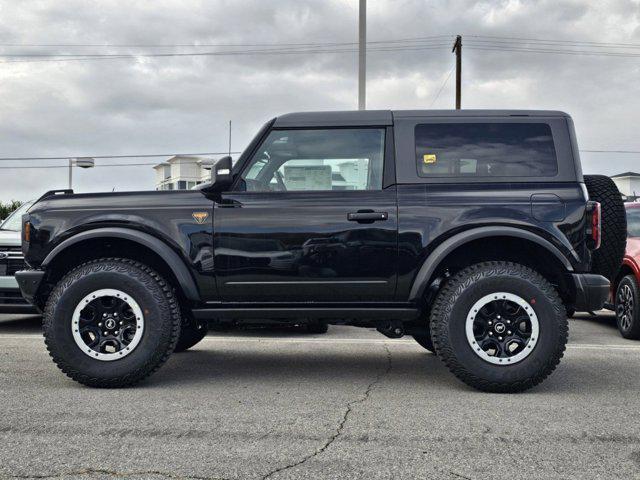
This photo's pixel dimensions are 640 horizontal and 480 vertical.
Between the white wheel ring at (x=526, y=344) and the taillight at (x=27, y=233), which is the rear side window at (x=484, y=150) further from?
the taillight at (x=27, y=233)

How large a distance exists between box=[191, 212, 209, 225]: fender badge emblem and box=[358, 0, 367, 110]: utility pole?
11.8m

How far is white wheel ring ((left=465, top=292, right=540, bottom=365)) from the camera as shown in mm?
4684

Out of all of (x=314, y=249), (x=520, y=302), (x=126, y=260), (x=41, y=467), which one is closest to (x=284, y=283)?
(x=314, y=249)

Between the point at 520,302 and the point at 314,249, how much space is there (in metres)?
1.46

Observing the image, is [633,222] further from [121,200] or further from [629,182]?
[629,182]

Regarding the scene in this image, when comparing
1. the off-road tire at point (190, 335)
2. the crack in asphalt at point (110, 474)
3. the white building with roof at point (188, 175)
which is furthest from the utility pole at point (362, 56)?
the crack in asphalt at point (110, 474)

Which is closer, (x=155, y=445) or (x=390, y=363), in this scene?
(x=155, y=445)

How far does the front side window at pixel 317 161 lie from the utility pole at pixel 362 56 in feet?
37.3

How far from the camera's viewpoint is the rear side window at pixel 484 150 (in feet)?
16.3

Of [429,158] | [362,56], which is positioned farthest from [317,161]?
[362,56]

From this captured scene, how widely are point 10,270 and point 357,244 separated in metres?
5.01

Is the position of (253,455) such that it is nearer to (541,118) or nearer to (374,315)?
(374,315)

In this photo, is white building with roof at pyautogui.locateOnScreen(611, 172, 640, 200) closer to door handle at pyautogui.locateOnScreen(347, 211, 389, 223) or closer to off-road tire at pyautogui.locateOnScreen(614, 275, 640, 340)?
off-road tire at pyautogui.locateOnScreen(614, 275, 640, 340)

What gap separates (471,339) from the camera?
470cm
